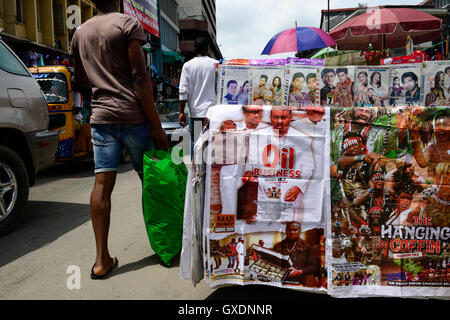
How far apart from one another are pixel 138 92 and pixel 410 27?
7.22 m

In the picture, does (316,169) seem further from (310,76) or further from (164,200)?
(164,200)

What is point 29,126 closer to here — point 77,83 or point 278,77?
point 77,83

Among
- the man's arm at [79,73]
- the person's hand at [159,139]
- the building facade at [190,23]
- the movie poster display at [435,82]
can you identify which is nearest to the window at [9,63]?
the man's arm at [79,73]

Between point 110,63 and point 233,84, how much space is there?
0.92 meters

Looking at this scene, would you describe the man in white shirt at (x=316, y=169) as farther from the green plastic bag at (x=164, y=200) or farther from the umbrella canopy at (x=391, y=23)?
the umbrella canopy at (x=391, y=23)

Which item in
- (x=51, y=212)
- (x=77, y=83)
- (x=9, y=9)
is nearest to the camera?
(x=77, y=83)

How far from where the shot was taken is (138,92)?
9.04 feet

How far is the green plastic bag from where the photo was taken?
2.80 metres

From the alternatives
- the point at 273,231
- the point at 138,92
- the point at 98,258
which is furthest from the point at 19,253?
the point at 273,231

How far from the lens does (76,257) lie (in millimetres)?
3078

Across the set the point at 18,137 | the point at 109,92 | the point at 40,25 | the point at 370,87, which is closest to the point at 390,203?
the point at 370,87

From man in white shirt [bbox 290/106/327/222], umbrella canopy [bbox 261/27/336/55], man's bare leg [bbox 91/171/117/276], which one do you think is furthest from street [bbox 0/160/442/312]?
umbrella canopy [bbox 261/27/336/55]

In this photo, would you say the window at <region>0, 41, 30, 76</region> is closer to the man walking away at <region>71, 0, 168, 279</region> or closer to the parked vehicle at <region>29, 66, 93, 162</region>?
the man walking away at <region>71, 0, 168, 279</region>

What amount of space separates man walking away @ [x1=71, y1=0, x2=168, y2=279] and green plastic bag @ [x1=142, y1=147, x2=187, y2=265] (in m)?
0.26
